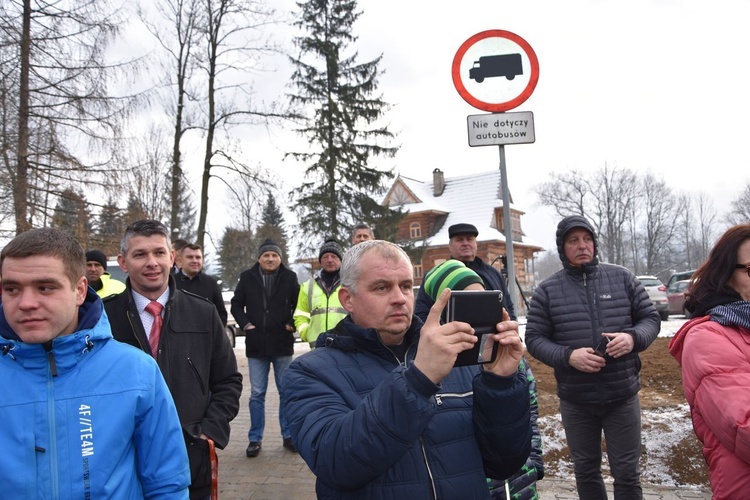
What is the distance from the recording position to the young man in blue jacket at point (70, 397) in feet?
6.28

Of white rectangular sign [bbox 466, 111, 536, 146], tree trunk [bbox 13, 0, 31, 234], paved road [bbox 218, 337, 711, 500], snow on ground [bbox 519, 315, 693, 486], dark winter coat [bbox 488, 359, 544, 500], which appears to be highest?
tree trunk [bbox 13, 0, 31, 234]

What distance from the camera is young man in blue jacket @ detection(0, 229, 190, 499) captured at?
1.91 metres

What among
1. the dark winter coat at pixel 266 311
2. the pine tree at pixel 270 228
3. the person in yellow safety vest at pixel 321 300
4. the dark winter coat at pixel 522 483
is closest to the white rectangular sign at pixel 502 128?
the dark winter coat at pixel 522 483

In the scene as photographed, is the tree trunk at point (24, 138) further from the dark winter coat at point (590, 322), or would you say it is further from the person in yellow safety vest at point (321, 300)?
the dark winter coat at point (590, 322)

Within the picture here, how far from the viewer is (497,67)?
13.2ft

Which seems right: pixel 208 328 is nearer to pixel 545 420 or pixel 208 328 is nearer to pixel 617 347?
pixel 617 347

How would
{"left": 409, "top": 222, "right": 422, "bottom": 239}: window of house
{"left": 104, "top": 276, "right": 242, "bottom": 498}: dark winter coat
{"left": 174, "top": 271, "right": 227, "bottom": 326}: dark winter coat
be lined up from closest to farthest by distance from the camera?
1. {"left": 104, "top": 276, "right": 242, "bottom": 498}: dark winter coat
2. {"left": 174, "top": 271, "right": 227, "bottom": 326}: dark winter coat
3. {"left": 409, "top": 222, "right": 422, "bottom": 239}: window of house

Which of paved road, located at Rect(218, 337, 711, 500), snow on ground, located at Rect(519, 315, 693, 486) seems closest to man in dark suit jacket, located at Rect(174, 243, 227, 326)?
paved road, located at Rect(218, 337, 711, 500)

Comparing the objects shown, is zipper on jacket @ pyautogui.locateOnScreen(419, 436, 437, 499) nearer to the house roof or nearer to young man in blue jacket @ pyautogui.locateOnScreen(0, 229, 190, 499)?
→ young man in blue jacket @ pyautogui.locateOnScreen(0, 229, 190, 499)

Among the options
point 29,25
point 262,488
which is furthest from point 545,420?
point 29,25

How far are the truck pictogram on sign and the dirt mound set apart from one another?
353 cm

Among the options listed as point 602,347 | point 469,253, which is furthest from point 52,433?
point 469,253

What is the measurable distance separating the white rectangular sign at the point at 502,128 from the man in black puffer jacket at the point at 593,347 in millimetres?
739

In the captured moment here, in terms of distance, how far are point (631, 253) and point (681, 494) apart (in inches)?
2920
